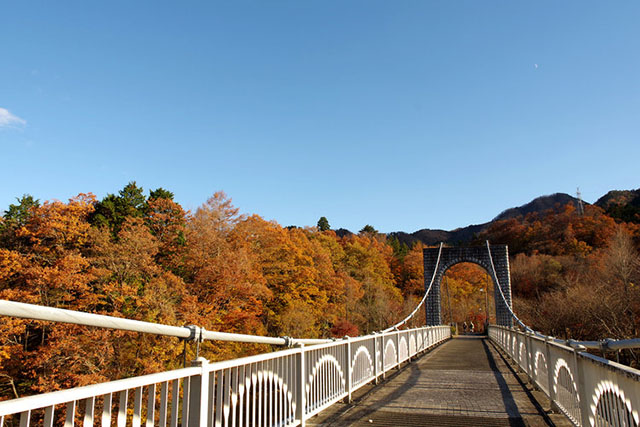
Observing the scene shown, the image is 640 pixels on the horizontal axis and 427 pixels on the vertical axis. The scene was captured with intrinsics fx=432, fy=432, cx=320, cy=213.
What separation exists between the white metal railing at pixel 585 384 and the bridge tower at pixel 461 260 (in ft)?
85.3

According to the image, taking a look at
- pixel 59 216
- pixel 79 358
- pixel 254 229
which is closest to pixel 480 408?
pixel 79 358

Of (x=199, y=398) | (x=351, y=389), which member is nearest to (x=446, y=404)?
(x=351, y=389)

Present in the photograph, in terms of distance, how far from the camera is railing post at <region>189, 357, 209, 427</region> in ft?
8.00

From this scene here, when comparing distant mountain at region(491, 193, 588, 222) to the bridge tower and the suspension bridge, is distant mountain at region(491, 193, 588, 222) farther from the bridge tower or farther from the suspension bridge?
the suspension bridge

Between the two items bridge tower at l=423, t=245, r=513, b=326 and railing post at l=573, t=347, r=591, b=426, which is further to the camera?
bridge tower at l=423, t=245, r=513, b=326

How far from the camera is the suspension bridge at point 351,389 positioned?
189cm

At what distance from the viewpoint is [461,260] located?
115ft

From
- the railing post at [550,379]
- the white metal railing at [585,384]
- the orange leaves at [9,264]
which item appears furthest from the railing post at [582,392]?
the orange leaves at [9,264]

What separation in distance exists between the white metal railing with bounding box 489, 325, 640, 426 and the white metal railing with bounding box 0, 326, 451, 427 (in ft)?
7.58

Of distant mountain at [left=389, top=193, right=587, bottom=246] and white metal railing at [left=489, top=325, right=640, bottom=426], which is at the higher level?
distant mountain at [left=389, top=193, right=587, bottom=246]

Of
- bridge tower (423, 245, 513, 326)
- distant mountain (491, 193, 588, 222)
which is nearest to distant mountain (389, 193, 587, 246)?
distant mountain (491, 193, 588, 222)

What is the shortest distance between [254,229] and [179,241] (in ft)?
20.6

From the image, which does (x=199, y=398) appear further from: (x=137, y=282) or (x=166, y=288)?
(x=137, y=282)

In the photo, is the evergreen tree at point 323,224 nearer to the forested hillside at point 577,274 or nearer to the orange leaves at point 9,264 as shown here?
the forested hillside at point 577,274
